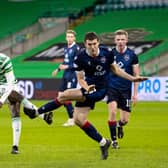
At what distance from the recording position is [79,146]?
13.9 meters

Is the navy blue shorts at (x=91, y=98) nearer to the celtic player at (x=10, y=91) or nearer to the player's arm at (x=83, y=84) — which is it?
the player's arm at (x=83, y=84)

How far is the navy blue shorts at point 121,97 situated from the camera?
14.2 m

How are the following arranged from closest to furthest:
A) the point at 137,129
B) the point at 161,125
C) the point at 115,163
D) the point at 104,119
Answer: the point at 115,163 < the point at 137,129 < the point at 161,125 < the point at 104,119

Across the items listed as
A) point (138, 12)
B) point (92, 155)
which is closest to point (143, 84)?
point (138, 12)

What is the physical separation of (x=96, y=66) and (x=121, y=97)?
9.78 ft

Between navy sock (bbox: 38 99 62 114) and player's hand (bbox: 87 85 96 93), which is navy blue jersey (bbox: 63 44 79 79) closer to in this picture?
navy sock (bbox: 38 99 62 114)

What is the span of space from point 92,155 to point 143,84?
18.7 metres

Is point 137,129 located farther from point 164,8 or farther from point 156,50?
point 164,8

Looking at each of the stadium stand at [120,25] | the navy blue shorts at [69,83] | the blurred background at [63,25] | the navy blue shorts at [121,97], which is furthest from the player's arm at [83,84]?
the stadium stand at [120,25]

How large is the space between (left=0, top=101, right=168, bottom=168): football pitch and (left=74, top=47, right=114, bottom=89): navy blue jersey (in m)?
1.29

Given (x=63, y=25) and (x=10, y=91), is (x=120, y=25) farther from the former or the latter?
(x=10, y=91)

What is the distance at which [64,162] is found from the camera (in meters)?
11.3

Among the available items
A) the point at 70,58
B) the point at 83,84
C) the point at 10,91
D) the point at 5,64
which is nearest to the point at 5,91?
the point at 10,91

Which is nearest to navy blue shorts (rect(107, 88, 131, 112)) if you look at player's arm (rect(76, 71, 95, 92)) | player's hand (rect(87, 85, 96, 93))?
player's arm (rect(76, 71, 95, 92))
